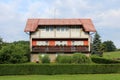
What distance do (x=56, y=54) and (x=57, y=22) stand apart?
696 centimetres

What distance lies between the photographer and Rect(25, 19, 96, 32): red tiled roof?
66688 mm

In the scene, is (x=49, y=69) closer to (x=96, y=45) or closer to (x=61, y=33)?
(x=61, y=33)

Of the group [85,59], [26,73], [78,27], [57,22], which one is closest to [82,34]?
[78,27]

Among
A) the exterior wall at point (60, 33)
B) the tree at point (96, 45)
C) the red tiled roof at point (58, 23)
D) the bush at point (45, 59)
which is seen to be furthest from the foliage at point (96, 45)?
the bush at point (45, 59)

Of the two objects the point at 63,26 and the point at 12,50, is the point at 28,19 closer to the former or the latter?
the point at 63,26

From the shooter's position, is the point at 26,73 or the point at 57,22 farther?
the point at 57,22

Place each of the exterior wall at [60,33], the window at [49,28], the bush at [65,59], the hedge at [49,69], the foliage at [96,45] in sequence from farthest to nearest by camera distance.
→ the foliage at [96,45] → the window at [49,28] → the exterior wall at [60,33] → the bush at [65,59] → the hedge at [49,69]

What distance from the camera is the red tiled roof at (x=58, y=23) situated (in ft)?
219

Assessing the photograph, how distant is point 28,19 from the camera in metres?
70.8

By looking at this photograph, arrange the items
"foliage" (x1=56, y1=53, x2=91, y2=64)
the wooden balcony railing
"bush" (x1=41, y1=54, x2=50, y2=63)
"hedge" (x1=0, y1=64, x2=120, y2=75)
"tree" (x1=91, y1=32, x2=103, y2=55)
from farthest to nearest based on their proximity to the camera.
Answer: "tree" (x1=91, y1=32, x2=103, y2=55), the wooden balcony railing, "bush" (x1=41, y1=54, x2=50, y2=63), "foliage" (x1=56, y1=53, x2=91, y2=64), "hedge" (x1=0, y1=64, x2=120, y2=75)

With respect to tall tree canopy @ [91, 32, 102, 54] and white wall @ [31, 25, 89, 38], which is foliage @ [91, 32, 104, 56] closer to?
tall tree canopy @ [91, 32, 102, 54]

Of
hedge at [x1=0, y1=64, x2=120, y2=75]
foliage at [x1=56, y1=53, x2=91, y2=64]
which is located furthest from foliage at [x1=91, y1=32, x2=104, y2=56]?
hedge at [x1=0, y1=64, x2=120, y2=75]

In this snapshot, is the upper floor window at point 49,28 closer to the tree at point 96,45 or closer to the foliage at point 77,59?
the foliage at point 77,59

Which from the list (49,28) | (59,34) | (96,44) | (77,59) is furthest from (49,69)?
(96,44)
